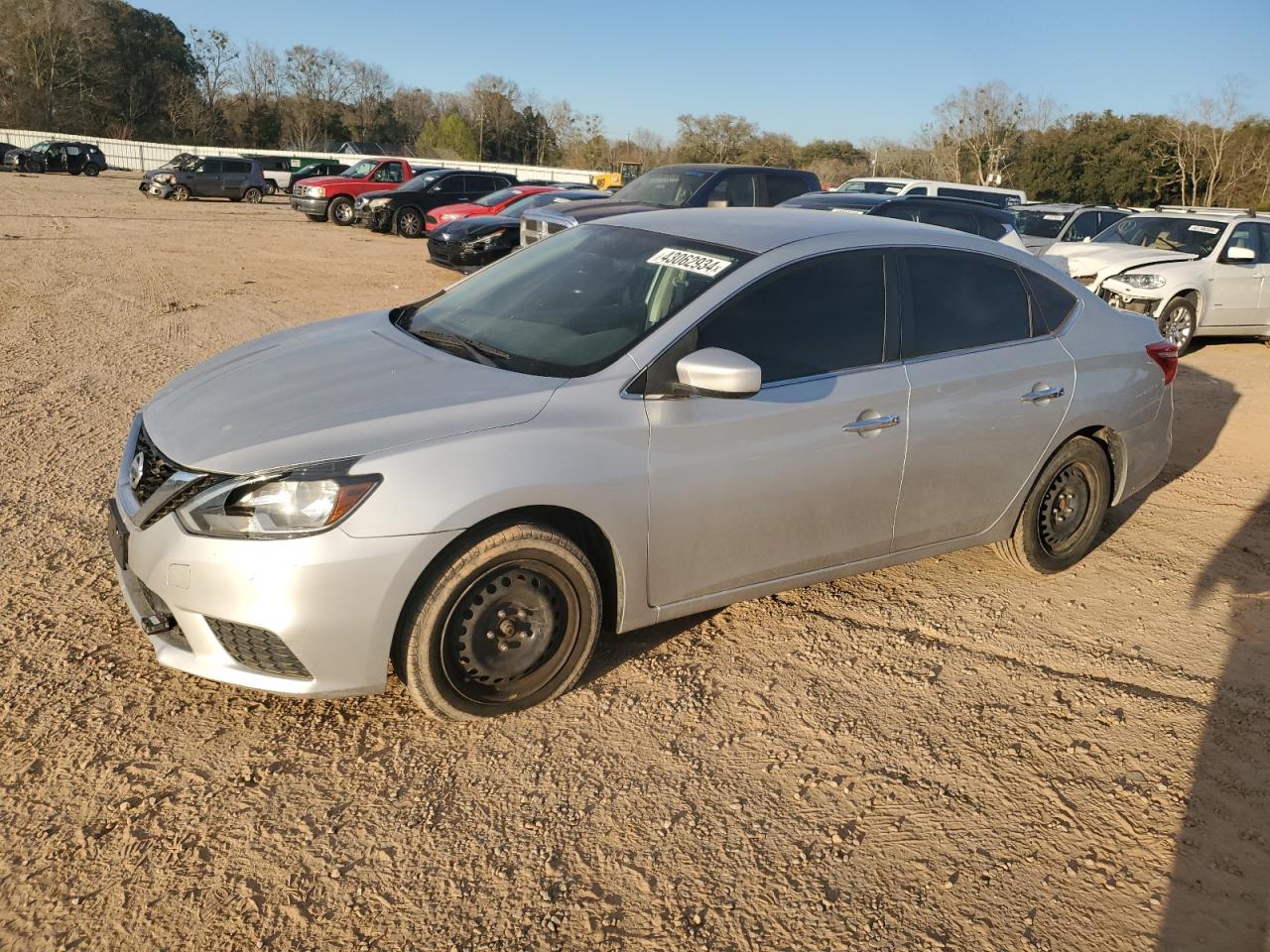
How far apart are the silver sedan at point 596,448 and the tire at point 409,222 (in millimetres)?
20045

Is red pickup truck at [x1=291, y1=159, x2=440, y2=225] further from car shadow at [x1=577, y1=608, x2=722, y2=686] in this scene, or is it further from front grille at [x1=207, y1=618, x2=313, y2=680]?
front grille at [x1=207, y1=618, x2=313, y2=680]

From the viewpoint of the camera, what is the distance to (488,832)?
9.34ft

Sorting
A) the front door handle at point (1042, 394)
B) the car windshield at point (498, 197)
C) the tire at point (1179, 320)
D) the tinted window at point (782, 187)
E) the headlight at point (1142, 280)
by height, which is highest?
the tinted window at point (782, 187)

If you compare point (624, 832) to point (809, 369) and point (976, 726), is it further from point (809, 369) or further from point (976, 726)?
point (809, 369)

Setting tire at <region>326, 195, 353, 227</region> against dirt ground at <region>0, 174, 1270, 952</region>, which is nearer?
dirt ground at <region>0, 174, 1270, 952</region>

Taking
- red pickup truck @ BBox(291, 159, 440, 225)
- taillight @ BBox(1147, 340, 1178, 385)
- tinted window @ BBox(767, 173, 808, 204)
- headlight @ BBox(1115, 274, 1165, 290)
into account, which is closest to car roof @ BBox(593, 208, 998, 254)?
taillight @ BBox(1147, 340, 1178, 385)

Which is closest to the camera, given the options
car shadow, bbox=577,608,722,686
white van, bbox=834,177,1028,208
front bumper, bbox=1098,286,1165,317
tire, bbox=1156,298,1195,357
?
car shadow, bbox=577,608,722,686

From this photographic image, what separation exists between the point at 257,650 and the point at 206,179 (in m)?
33.8

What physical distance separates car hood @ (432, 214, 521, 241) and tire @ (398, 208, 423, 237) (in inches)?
272

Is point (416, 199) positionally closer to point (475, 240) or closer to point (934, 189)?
point (475, 240)

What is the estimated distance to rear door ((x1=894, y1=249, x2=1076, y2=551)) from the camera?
4.16m

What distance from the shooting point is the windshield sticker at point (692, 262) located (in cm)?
383

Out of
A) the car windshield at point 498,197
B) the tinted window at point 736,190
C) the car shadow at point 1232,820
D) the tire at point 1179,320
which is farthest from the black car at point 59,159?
the car shadow at point 1232,820

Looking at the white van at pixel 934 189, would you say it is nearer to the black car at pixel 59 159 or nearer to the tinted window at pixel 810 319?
the tinted window at pixel 810 319
